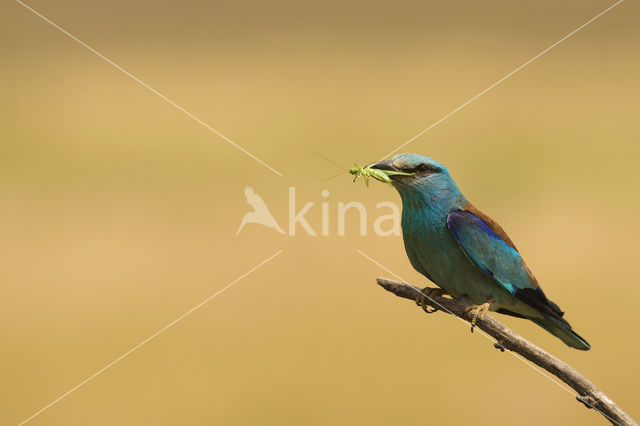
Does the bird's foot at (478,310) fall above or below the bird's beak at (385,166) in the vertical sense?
below

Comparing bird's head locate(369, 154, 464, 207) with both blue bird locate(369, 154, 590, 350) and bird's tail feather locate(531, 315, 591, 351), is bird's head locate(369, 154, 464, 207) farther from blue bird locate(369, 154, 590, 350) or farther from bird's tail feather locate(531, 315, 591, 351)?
bird's tail feather locate(531, 315, 591, 351)

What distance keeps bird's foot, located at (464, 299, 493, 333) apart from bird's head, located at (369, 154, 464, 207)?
0.21 m

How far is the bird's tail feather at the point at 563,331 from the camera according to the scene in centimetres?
122

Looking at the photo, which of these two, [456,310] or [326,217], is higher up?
[326,217]

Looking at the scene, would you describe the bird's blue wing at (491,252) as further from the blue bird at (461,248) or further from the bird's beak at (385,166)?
the bird's beak at (385,166)

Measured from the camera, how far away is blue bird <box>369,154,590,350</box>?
1.20 m

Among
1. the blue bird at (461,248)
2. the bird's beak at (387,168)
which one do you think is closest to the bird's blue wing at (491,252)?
the blue bird at (461,248)

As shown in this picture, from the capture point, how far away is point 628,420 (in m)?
0.86

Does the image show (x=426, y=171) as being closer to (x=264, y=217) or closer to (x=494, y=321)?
(x=494, y=321)

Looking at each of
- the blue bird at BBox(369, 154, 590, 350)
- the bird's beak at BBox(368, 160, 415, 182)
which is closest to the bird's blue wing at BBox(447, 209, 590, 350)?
Answer: the blue bird at BBox(369, 154, 590, 350)

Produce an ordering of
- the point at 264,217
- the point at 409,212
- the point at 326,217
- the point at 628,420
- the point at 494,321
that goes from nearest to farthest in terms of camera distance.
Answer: the point at 628,420, the point at 494,321, the point at 409,212, the point at 264,217, the point at 326,217

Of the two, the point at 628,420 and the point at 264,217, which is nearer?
the point at 628,420

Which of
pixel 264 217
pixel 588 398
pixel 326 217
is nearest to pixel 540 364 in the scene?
pixel 588 398

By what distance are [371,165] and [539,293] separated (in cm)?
41
